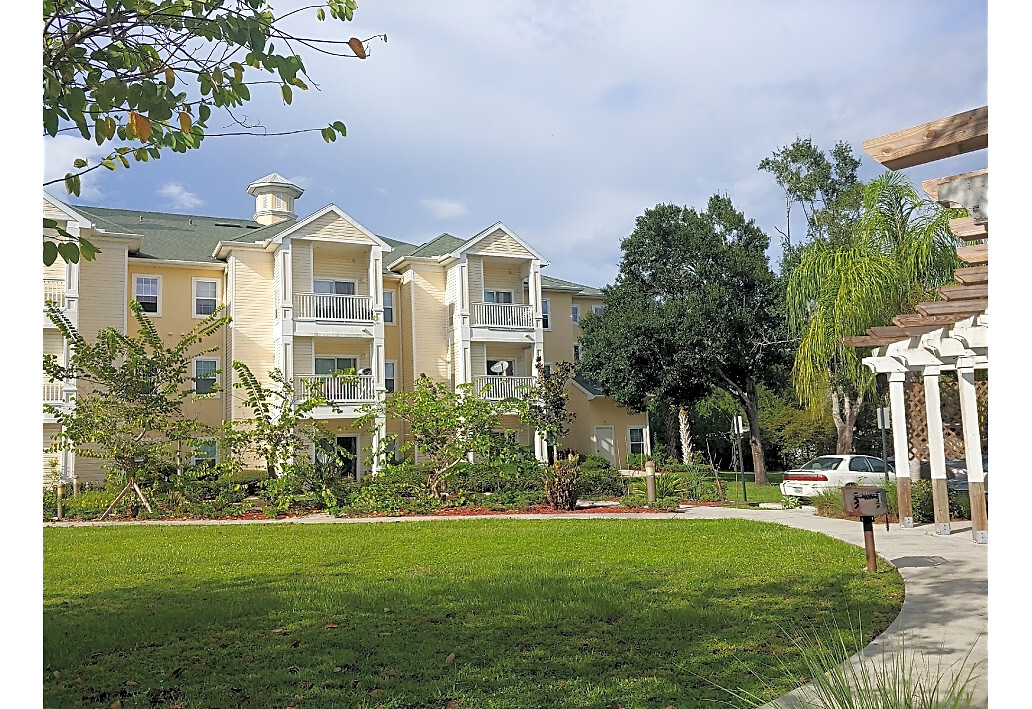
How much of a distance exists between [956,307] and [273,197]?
22.7 metres

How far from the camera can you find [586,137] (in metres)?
7.87

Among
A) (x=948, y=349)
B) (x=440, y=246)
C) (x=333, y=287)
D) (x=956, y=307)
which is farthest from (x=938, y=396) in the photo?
(x=440, y=246)

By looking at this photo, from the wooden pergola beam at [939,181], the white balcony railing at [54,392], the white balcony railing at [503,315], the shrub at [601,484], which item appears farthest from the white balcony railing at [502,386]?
the wooden pergola beam at [939,181]

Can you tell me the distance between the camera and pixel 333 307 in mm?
23297

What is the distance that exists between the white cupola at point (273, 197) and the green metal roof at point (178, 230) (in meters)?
0.47

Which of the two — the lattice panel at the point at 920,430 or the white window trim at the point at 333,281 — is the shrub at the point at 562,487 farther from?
the white window trim at the point at 333,281

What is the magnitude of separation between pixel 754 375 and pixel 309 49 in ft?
78.9

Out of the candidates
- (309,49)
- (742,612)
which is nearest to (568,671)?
(742,612)

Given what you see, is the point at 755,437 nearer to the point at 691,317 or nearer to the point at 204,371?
the point at 691,317

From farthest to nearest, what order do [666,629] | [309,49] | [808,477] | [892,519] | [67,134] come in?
[808,477]
[892,519]
[666,629]
[309,49]
[67,134]

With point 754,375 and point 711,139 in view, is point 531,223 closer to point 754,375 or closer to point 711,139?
point 754,375

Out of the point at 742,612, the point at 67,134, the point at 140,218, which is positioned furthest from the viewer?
the point at 140,218
